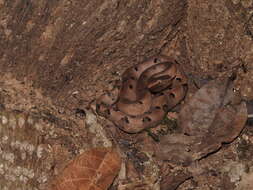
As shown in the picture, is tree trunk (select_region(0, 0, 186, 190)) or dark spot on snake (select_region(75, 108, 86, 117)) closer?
tree trunk (select_region(0, 0, 186, 190))

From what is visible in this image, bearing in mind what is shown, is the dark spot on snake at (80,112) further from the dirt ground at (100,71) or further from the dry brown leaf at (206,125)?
the dry brown leaf at (206,125)

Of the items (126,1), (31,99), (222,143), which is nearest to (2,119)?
(31,99)

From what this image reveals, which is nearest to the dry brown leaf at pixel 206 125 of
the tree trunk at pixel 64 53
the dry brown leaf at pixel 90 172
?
the dry brown leaf at pixel 90 172

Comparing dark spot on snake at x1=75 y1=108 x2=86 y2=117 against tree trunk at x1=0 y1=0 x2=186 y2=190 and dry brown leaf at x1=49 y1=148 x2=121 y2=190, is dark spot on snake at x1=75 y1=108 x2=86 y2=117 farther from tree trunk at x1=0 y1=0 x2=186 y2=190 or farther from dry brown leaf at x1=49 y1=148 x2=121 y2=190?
dry brown leaf at x1=49 y1=148 x2=121 y2=190

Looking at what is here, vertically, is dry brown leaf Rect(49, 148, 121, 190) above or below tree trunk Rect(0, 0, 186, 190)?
below

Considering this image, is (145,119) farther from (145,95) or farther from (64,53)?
(64,53)

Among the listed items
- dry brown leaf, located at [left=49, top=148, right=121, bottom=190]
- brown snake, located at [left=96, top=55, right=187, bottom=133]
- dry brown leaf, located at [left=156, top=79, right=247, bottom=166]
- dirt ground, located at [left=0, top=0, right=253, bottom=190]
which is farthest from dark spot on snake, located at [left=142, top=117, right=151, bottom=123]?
dry brown leaf, located at [left=49, top=148, right=121, bottom=190]
